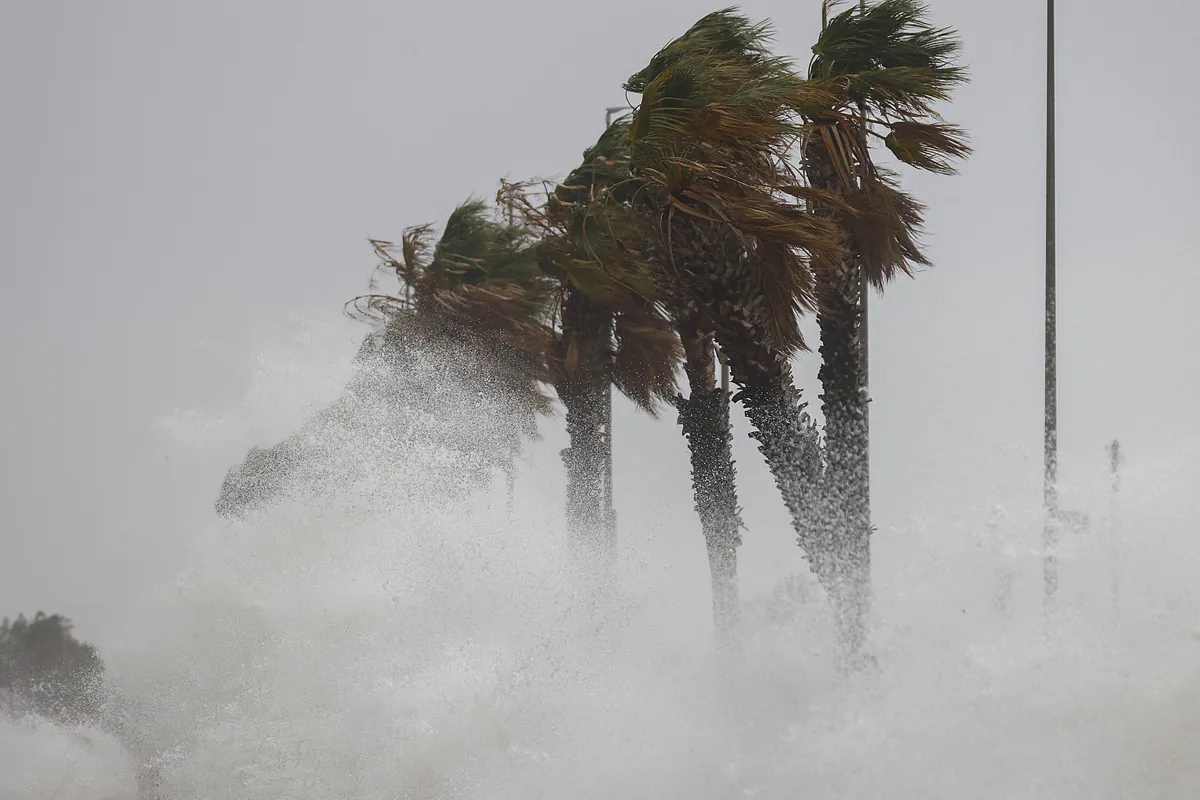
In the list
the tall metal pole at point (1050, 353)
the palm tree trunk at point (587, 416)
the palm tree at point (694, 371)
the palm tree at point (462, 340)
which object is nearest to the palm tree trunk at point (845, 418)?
the palm tree at point (694, 371)

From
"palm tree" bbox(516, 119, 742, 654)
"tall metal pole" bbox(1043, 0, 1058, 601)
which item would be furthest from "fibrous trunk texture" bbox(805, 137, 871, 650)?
"tall metal pole" bbox(1043, 0, 1058, 601)

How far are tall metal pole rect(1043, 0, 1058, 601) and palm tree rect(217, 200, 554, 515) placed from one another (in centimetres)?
939

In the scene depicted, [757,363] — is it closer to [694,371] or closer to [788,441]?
[788,441]

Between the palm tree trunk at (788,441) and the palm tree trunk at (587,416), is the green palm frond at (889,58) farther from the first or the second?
the palm tree trunk at (587,416)

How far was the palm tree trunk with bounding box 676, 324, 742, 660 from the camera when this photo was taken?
13133 millimetres

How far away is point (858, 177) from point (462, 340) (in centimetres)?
1016

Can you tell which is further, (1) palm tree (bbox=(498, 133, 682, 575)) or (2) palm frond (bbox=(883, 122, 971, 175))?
(1) palm tree (bbox=(498, 133, 682, 575))

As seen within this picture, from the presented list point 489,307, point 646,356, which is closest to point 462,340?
point 489,307

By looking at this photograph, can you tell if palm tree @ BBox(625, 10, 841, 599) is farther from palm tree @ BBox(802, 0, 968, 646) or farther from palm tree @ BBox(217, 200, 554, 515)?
palm tree @ BBox(217, 200, 554, 515)

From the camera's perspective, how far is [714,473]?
13.4 m

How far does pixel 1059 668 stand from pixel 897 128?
6117mm

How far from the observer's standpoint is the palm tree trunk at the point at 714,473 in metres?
13.1

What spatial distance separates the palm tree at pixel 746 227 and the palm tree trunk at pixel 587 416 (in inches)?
207

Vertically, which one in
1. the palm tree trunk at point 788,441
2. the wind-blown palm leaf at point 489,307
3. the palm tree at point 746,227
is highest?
the wind-blown palm leaf at point 489,307
